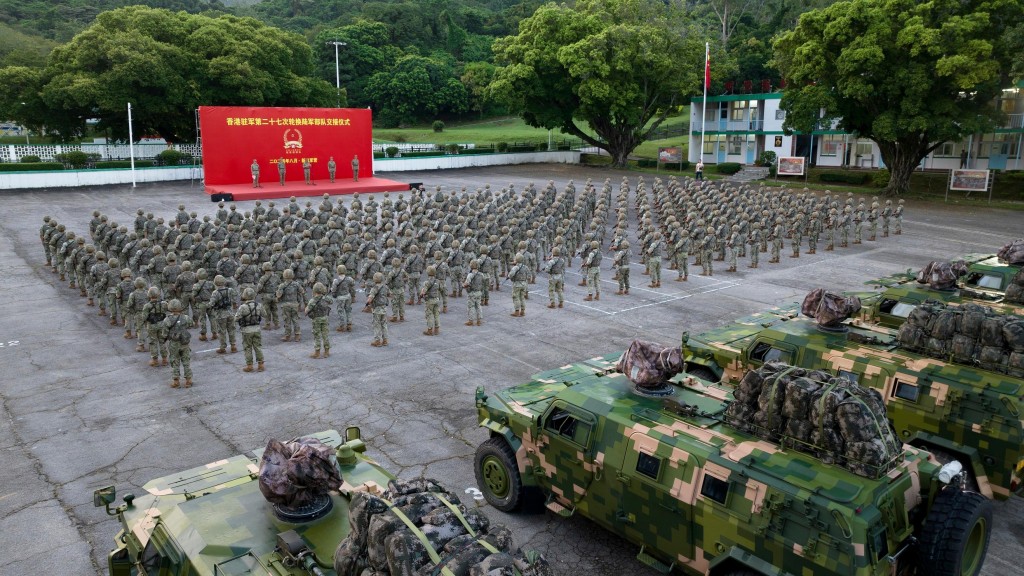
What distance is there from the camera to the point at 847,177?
40.7m

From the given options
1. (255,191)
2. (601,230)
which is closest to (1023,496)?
(601,230)

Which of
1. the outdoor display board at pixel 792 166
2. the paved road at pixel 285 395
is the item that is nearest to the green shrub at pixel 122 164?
the paved road at pixel 285 395

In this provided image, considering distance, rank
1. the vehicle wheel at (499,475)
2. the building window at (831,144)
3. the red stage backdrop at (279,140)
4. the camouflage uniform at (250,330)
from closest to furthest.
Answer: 1. the vehicle wheel at (499,475)
2. the camouflage uniform at (250,330)
3. the red stage backdrop at (279,140)
4. the building window at (831,144)

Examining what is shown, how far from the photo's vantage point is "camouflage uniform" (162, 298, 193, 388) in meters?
11.7

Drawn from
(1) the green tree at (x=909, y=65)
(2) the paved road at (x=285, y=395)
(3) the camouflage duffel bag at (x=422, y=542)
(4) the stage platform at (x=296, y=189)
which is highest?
(1) the green tree at (x=909, y=65)

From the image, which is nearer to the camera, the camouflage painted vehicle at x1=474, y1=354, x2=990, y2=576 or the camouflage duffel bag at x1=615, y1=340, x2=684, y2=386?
the camouflage painted vehicle at x1=474, y1=354, x2=990, y2=576

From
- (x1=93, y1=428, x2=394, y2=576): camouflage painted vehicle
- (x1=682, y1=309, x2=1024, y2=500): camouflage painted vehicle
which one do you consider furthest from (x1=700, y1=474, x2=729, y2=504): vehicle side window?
(x1=682, y1=309, x2=1024, y2=500): camouflage painted vehicle

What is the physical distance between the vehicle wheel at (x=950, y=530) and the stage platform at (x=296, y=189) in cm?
2959

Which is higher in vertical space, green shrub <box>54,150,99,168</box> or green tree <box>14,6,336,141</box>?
green tree <box>14,6,336,141</box>

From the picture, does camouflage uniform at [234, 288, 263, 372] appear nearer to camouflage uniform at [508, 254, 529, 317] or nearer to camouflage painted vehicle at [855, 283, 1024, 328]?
camouflage uniform at [508, 254, 529, 317]

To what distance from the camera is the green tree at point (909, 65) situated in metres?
29.3

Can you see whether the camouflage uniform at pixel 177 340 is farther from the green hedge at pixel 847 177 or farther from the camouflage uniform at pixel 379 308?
the green hedge at pixel 847 177

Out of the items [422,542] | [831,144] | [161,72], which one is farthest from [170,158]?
[831,144]

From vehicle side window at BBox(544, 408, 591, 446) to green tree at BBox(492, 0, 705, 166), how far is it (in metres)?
36.1
